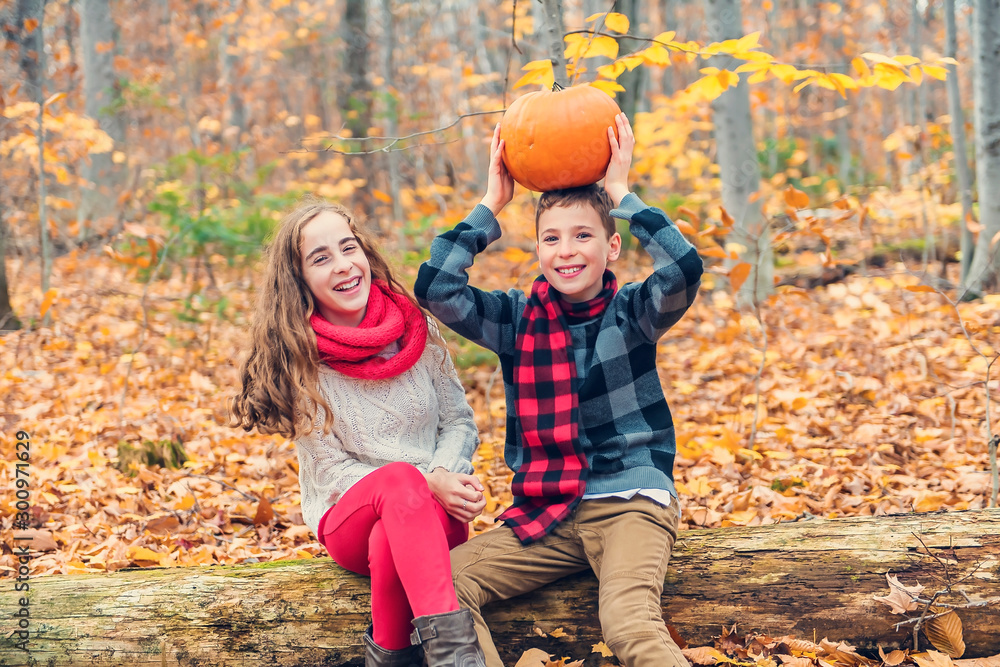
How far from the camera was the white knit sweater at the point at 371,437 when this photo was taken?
234 centimetres

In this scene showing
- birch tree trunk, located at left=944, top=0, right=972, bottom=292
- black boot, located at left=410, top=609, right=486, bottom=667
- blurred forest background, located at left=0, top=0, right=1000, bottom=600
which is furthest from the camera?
birch tree trunk, located at left=944, top=0, right=972, bottom=292

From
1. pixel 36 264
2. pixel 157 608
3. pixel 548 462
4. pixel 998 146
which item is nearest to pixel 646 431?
pixel 548 462

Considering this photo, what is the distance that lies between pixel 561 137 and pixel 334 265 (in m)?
0.82

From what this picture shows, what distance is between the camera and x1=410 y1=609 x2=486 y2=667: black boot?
6.49ft

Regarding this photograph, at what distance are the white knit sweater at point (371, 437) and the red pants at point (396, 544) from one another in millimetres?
121

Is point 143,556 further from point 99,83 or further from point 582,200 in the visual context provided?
point 99,83

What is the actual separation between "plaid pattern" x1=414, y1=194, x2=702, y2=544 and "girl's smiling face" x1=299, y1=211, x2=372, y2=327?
0.23 meters

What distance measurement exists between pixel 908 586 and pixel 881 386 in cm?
249

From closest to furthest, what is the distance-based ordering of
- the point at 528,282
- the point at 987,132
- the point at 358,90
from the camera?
1. the point at 528,282
2. the point at 987,132
3. the point at 358,90

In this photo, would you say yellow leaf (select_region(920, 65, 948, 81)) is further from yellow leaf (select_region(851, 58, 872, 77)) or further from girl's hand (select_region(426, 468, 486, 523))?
girl's hand (select_region(426, 468, 486, 523))

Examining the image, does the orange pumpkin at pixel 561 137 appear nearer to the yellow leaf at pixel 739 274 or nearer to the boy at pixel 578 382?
the boy at pixel 578 382

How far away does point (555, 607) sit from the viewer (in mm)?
2285

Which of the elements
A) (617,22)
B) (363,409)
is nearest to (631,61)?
(617,22)

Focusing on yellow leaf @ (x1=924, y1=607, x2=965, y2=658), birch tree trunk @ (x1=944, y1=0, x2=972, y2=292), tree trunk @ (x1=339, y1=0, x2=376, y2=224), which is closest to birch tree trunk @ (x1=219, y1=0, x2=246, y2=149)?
tree trunk @ (x1=339, y1=0, x2=376, y2=224)
